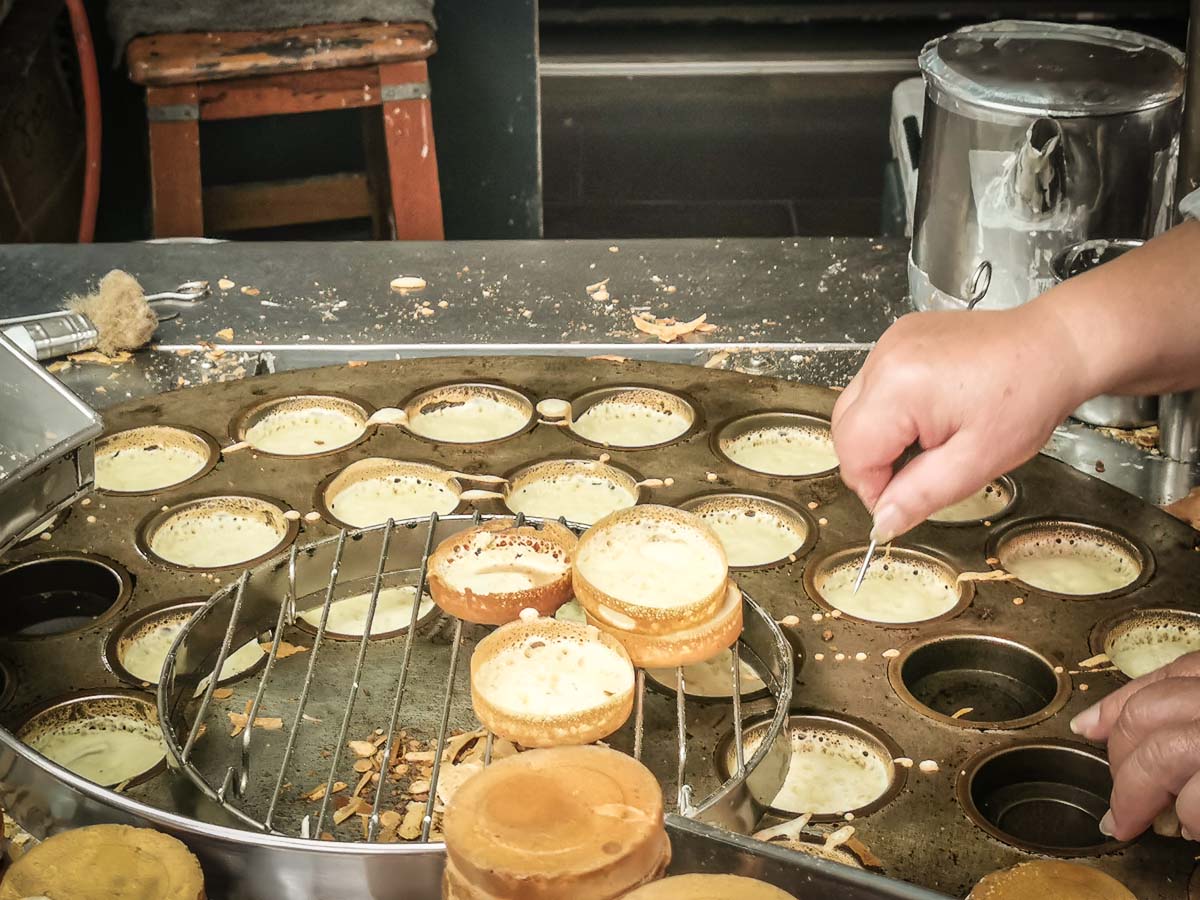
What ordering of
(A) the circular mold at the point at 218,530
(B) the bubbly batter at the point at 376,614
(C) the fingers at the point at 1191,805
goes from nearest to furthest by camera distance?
1. (C) the fingers at the point at 1191,805
2. (B) the bubbly batter at the point at 376,614
3. (A) the circular mold at the point at 218,530

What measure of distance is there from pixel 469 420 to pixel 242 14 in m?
2.48

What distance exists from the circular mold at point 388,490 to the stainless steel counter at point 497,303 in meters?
0.46

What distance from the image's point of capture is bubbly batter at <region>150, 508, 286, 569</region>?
2207 millimetres

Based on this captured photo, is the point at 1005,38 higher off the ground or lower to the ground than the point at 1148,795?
higher

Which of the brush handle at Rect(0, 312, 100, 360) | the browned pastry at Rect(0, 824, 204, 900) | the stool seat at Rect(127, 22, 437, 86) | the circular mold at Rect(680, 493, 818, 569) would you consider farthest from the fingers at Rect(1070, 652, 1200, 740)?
the stool seat at Rect(127, 22, 437, 86)

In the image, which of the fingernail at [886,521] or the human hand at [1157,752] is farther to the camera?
the fingernail at [886,521]

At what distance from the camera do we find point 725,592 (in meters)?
1.75

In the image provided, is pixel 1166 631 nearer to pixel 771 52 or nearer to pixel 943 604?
pixel 943 604

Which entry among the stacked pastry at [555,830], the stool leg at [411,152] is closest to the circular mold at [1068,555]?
the stacked pastry at [555,830]

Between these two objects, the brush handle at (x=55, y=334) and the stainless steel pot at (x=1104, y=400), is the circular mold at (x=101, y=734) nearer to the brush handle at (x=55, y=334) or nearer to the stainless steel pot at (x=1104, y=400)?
the brush handle at (x=55, y=334)

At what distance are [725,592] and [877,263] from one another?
5.14 ft

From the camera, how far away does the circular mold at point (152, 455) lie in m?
2.40

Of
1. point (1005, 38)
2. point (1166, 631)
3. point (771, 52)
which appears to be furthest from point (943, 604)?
point (771, 52)

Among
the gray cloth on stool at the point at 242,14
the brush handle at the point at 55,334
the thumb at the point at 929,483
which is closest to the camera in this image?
the thumb at the point at 929,483
